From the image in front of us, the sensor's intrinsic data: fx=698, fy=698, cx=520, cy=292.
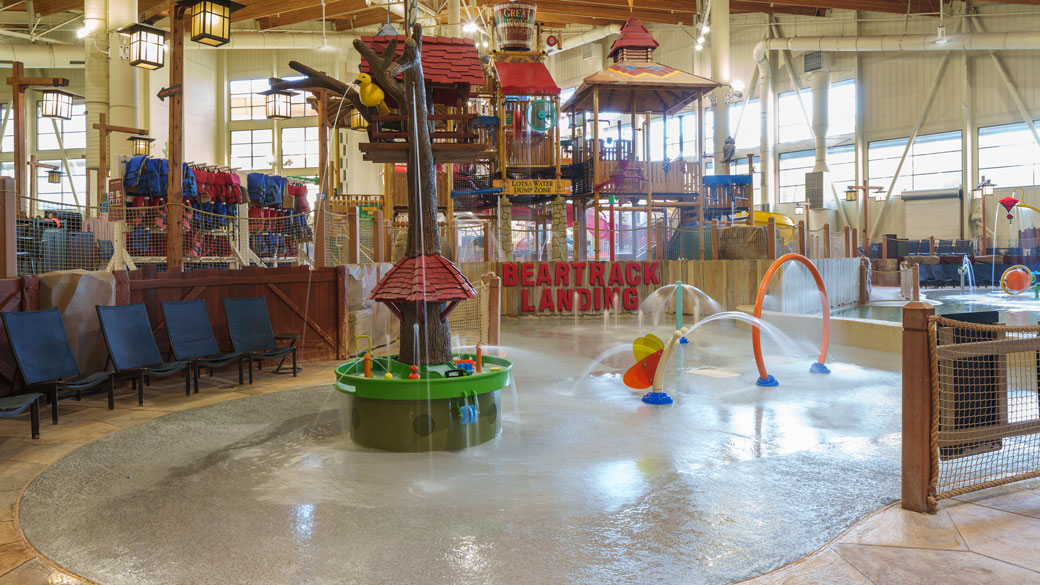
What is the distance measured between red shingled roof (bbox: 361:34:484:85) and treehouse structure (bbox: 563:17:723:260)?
11822 mm

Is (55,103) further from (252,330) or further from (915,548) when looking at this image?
(915,548)

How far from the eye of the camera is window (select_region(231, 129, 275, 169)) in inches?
1350

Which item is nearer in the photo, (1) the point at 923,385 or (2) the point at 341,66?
(1) the point at 923,385

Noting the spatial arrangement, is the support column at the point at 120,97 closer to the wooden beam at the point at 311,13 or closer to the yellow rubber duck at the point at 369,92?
the wooden beam at the point at 311,13

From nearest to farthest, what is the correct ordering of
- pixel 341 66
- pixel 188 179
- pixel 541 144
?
1. pixel 188 179
2. pixel 541 144
3. pixel 341 66

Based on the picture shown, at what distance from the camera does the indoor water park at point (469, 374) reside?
3900 millimetres

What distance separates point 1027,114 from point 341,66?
28520 millimetres

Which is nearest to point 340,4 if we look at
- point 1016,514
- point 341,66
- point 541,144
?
point 341,66

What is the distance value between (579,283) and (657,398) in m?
11.5

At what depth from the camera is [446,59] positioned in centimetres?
721

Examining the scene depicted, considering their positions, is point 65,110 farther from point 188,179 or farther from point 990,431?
point 990,431

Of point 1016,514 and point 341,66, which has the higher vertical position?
point 341,66

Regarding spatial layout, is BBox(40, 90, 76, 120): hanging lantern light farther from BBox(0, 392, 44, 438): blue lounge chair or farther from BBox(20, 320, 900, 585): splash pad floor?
BBox(0, 392, 44, 438): blue lounge chair

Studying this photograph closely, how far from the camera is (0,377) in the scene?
699cm
